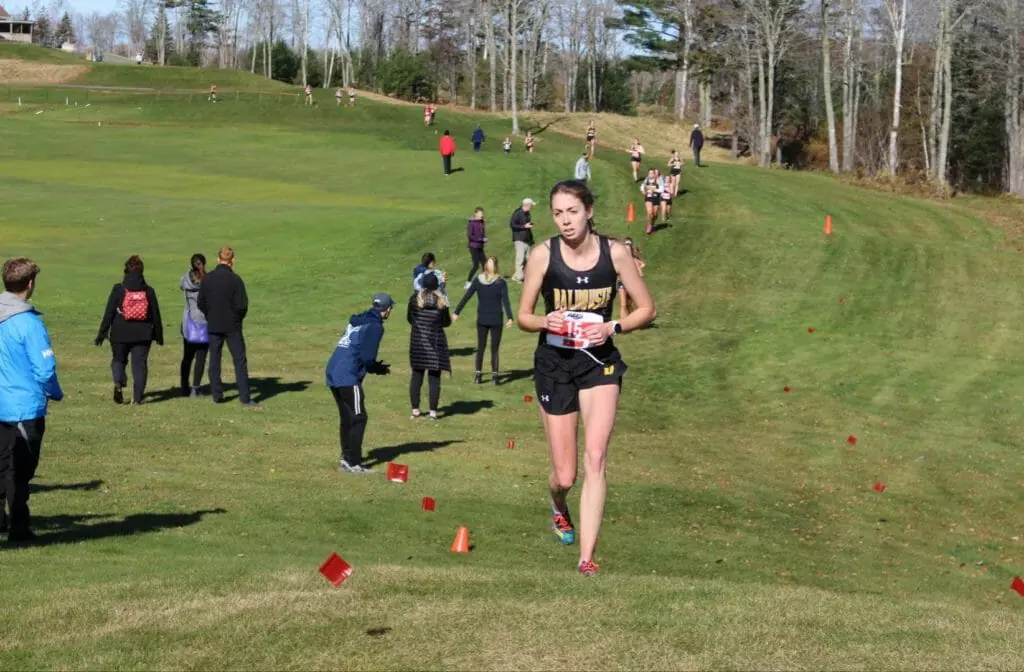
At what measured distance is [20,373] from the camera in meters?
9.98

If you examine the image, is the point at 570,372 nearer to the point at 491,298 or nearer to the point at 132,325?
the point at 132,325

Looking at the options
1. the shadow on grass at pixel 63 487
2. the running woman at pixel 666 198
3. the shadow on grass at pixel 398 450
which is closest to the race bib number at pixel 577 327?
the shadow on grass at pixel 63 487

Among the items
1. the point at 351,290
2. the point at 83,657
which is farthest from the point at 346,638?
the point at 351,290

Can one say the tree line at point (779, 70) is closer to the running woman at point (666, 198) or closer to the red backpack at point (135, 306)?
the running woman at point (666, 198)

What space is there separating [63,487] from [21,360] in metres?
3.96

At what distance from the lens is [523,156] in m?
62.7

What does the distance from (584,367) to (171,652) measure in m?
3.11

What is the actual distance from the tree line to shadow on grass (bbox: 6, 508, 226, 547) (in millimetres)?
53679

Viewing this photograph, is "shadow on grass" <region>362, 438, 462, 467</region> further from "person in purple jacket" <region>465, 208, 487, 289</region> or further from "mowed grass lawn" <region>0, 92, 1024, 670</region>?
"person in purple jacket" <region>465, 208, 487, 289</region>

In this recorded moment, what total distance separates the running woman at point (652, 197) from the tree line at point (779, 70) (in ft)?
75.1

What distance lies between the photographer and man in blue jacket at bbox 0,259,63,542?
993 cm

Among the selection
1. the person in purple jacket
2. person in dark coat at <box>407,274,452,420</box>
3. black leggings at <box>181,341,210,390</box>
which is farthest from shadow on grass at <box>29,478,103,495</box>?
the person in purple jacket

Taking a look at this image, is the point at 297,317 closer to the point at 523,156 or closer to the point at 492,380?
the point at 492,380

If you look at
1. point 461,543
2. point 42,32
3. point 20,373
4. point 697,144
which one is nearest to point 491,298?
point 461,543
